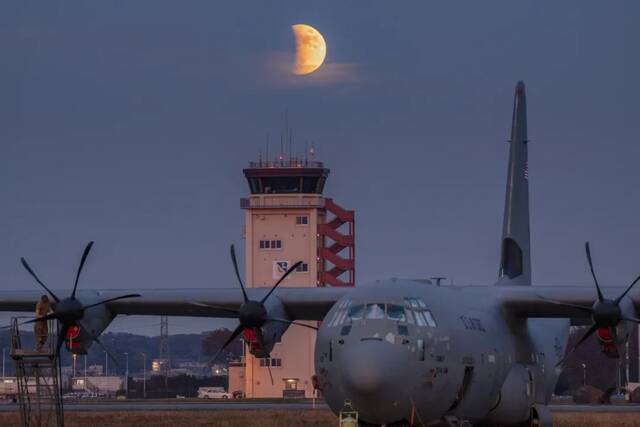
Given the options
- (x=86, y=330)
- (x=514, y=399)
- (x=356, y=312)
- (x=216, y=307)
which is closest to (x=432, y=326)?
(x=356, y=312)

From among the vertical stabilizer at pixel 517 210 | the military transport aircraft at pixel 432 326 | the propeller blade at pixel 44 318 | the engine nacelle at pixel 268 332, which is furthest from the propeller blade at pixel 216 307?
the vertical stabilizer at pixel 517 210

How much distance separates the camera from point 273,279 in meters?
96.4

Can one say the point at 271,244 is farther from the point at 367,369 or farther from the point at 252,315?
the point at 367,369

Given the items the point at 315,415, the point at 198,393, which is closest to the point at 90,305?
the point at 315,415

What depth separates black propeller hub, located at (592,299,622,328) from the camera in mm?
31938

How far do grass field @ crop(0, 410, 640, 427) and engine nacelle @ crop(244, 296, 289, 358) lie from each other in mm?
7194

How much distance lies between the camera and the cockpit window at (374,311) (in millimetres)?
27781

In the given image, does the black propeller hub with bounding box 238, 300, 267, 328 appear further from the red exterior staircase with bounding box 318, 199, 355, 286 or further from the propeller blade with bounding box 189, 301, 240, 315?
the red exterior staircase with bounding box 318, 199, 355, 286

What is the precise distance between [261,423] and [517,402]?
44.2 feet

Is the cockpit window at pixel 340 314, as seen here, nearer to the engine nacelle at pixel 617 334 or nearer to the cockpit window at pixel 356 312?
the cockpit window at pixel 356 312

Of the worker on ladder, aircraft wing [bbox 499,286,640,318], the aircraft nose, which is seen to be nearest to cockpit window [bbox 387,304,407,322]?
the aircraft nose

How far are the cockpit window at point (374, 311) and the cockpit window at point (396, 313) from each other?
5.5 inches

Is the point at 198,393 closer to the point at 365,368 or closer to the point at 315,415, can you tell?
the point at 315,415

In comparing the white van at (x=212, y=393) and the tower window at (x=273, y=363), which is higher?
the tower window at (x=273, y=363)
